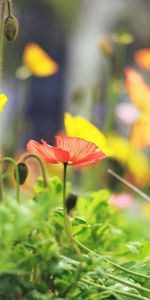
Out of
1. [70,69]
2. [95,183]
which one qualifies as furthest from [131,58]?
[95,183]

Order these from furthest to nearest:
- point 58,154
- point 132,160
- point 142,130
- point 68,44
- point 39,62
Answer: point 68,44 < point 132,160 < point 39,62 < point 142,130 < point 58,154

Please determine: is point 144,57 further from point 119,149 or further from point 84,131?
point 84,131

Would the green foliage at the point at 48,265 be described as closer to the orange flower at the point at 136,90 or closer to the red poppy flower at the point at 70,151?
the red poppy flower at the point at 70,151

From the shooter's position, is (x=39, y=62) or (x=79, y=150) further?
(x=39, y=62)

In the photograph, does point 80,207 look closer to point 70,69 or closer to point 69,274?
point 69,274

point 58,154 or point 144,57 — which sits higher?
point 58,154

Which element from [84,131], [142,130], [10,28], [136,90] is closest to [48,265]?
[10,28]

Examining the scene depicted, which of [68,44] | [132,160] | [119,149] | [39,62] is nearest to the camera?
[39,62]
